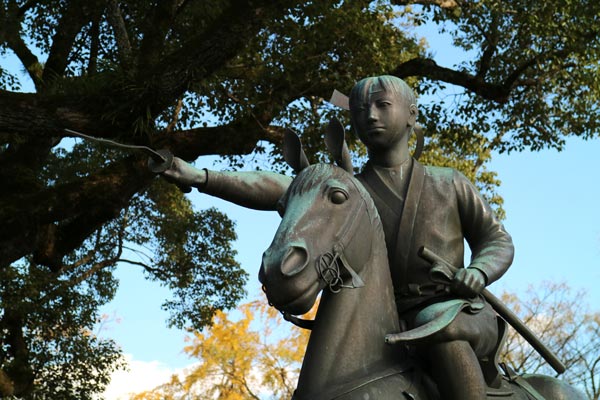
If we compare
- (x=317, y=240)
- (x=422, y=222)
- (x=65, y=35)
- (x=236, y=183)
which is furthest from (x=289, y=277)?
(x=65, y=35)

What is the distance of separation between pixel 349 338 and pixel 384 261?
340 mm

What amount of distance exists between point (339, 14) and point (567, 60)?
3.49 m

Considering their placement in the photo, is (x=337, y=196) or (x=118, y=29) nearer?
(x=337, y=196)

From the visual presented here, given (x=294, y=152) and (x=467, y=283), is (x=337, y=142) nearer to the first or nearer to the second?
(x=294, y=152)

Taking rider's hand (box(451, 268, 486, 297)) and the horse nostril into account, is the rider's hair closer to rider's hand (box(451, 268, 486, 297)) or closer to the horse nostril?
rider's hand (box(451, 268, 486, 297))

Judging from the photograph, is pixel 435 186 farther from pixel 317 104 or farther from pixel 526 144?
pixel 526 144

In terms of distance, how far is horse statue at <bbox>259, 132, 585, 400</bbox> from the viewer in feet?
8.87

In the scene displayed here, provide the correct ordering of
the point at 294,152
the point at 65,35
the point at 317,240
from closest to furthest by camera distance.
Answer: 1. the point at 317,240
2. the point at 294,152
3. the point at 65,35

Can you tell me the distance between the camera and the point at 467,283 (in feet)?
10.3

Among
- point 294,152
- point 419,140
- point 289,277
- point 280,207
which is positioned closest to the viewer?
point 289,277

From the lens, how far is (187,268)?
14.1m

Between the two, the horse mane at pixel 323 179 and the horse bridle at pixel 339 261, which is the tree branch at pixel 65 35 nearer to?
the horse mane at pixel 323 179

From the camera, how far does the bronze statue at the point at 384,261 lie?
2826 millimetres

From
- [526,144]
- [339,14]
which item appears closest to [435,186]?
[339,14]
